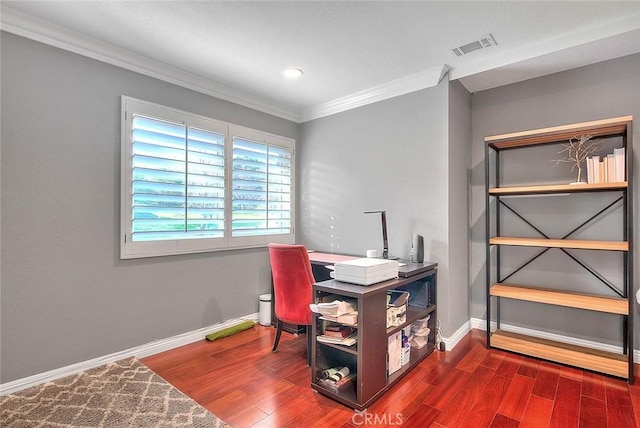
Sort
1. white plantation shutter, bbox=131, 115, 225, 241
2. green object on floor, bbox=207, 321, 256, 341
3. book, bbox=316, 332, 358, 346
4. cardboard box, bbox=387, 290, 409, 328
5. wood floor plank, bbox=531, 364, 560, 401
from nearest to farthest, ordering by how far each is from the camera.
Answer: book, bbox=316, 332, 358, 346 < wood floor plank, bbox=531, 364, 560, 401 < cardboard box, bbox=387, 290, 409, 328 < white plantation shutter, bbox=131, 115, 225, 241 < green object on floor, bbox=207, 321, 256, 341

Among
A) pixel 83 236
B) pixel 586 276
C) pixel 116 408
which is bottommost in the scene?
pixel 116 408

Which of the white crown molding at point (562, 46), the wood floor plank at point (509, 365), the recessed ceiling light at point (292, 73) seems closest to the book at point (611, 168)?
the white crown molding at point (562, 46)

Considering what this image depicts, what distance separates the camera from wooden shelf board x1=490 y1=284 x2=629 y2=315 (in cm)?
237

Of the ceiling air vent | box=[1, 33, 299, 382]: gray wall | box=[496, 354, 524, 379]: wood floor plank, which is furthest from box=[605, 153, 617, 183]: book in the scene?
box=[1, 33, 299, 382]: gray wall

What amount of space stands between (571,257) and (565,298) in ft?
1.43

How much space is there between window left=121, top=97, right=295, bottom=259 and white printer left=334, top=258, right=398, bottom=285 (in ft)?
5.04

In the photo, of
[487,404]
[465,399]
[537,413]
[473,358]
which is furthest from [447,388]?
[473,358]

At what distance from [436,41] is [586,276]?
2347mm

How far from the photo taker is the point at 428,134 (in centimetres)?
302

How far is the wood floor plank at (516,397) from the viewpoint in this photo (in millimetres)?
1959

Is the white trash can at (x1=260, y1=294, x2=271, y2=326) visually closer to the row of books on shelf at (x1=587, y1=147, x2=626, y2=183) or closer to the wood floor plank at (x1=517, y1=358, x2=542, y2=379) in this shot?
the wood floor plank at (x1=517, y1=358, x2=542, y2=379)

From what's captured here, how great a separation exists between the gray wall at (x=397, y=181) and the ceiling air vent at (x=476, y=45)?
359 mm

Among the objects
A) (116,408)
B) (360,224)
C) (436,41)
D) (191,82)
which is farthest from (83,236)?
(436,41)

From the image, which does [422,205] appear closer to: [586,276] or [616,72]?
[586,276]
